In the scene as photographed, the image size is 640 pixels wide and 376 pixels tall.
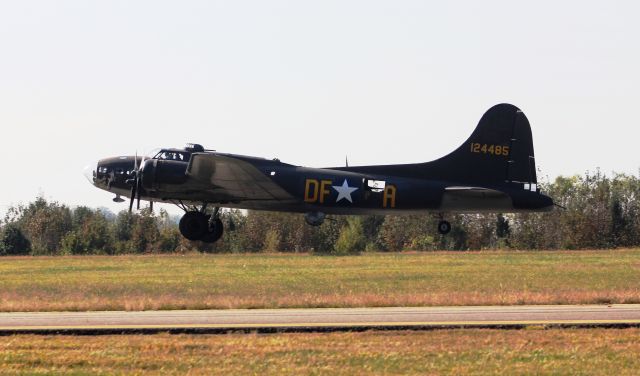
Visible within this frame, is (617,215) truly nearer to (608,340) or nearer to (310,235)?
(310,235)

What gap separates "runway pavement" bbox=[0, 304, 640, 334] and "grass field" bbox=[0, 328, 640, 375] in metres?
1.11

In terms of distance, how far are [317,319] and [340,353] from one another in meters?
6.08

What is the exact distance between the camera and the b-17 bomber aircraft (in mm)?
47312

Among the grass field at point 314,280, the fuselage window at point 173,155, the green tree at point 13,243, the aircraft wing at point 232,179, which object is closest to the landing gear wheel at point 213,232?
the aircraft wing at point 232,179

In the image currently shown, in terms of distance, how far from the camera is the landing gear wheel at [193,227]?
47.9 m

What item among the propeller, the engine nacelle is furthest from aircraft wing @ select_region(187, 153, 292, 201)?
the propeller

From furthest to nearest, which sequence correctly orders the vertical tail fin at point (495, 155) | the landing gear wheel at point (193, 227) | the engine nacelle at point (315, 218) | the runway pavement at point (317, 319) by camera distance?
the vertical tail fin at point (495, 155) → the engine nacelle at point (315, 218) → the landing gear wheel at point (193, 227) → the runway pavement at point (317, 319)

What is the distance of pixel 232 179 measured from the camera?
48.0 metres

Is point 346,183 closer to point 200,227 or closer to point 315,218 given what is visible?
point 315,218

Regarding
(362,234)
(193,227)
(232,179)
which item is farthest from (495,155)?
(362,234)

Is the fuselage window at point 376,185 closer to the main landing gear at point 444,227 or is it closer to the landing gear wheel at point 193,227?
the main landing gear at point 444,227

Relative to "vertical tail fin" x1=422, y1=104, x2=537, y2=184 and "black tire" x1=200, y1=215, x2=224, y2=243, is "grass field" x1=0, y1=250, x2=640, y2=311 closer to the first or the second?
"black tire" x1=200, y1=215, x2=224, y2=243

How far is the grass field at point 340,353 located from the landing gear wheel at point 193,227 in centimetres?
1808

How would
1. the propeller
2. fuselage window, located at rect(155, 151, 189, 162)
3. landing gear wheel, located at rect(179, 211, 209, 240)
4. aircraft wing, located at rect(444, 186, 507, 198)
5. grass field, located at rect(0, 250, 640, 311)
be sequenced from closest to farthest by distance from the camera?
grass field, located at rect(0, 250, 640, 311), aircraft wing, located at rect(444, 186, 507, 198), the propeller, fuselage window, located at rect(155, 151, 189, 162), landing gear wheel, located at rect(179, 211, 209, 240)
